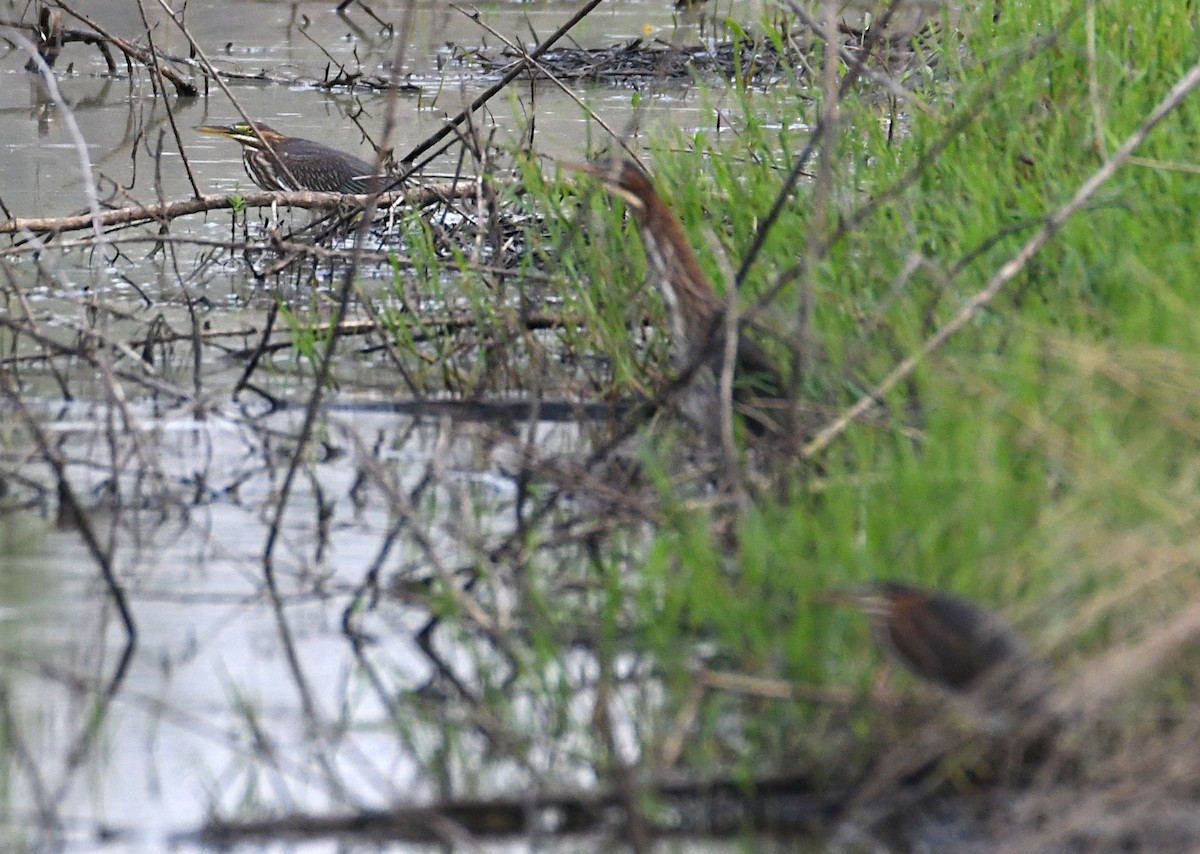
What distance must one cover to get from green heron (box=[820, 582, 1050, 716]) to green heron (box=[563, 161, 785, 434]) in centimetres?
128

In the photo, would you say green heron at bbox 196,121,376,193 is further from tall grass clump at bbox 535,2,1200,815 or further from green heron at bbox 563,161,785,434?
green heron at bbox 563,161,785,434

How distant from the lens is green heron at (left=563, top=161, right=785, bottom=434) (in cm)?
399

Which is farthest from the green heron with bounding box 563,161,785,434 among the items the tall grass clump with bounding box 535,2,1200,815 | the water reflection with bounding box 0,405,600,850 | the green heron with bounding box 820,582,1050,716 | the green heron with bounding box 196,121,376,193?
the green heron with bounding box 196,121,376,193

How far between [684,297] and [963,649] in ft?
5.71

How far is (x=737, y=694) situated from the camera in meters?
2.88

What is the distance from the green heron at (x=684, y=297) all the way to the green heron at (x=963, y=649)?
50.5 inches

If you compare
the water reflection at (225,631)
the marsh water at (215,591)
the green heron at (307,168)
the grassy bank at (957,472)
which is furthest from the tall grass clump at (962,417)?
the green heron at (307,168)

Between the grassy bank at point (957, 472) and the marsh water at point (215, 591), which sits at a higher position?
the grassy bank at point (957, 472)

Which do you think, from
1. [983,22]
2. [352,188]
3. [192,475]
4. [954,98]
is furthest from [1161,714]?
[352,188]

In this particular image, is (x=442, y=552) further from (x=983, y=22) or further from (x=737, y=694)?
(x=983, y=22)

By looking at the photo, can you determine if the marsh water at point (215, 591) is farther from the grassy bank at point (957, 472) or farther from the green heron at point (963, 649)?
the green heron at point (963, 649)

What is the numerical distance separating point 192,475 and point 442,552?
882 millimetres

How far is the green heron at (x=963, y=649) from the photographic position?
8.16 feet

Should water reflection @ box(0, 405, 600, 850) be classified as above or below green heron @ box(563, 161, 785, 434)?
below
